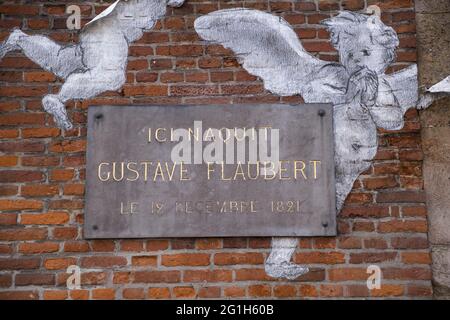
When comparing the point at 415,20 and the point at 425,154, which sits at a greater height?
the point at 415,20

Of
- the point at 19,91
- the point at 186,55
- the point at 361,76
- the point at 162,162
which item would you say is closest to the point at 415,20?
the point at 361,76

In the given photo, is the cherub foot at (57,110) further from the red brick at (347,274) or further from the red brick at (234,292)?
the red brick at (347,274)

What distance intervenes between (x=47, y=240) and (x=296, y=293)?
1.29 meters

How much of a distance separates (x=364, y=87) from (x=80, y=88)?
152 centimetres

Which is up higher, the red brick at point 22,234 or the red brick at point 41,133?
the red brick at point 41,133

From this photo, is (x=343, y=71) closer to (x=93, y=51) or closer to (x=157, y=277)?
(x=93, y=51)

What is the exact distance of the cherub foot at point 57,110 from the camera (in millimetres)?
3324

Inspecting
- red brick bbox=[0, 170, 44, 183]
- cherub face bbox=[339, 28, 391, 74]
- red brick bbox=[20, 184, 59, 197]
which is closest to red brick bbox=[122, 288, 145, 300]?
Answer: red brick bbox=[20, 184, 59, 197]

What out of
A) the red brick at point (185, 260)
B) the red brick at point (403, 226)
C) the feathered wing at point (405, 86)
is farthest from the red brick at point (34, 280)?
the feathered wing at point (405, 86)

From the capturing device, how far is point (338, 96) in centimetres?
336

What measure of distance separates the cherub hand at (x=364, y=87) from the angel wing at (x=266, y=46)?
0.17 m

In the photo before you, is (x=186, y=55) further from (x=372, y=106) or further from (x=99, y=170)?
(x=372, y=106)

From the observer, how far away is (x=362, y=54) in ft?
11.2

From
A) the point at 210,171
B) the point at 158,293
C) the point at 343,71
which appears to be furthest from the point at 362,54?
the point at 158,293
